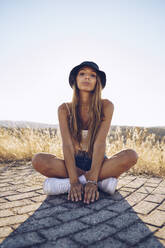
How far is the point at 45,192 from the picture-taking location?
2518 mm

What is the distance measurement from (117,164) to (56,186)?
785mm

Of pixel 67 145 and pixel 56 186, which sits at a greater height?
pixel 67 145

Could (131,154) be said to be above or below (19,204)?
above

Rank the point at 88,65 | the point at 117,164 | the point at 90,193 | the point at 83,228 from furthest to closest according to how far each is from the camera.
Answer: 1. the point at 88,65
2. the point at 117,164
3. the point at 90,193
4. the point at 83,228

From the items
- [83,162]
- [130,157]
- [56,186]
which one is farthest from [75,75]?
[56,186]

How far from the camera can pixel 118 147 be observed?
462 centimetres

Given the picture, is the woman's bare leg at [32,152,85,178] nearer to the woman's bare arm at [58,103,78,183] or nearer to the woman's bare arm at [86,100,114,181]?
the woman's bare arm at [58,103,78,183]

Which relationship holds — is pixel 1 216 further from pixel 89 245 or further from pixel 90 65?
pixel 90 65

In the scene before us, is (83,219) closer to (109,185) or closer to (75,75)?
(109,185)

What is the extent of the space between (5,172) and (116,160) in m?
2.34

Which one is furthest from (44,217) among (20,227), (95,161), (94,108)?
(94,108)

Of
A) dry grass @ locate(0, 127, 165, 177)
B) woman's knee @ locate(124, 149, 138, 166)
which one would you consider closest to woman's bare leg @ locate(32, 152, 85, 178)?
woman's knee @ locate(124, 149, 138, 166)

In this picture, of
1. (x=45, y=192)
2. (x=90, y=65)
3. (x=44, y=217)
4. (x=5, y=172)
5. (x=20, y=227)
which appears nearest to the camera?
(x=20, y=227)

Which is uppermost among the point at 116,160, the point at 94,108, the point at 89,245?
the point at 94,108
